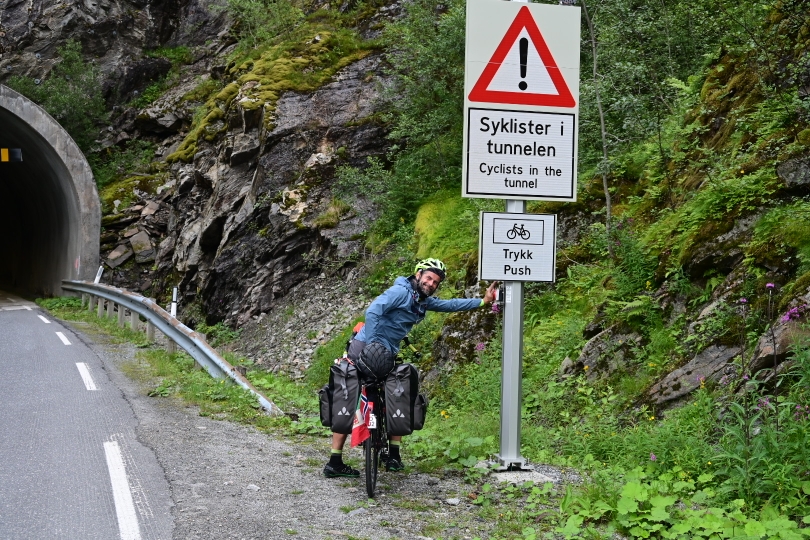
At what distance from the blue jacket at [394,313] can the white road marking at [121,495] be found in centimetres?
201

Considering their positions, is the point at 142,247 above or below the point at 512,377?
above

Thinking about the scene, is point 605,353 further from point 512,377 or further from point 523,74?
point 523,74

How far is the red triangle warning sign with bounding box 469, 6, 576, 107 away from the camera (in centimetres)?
562

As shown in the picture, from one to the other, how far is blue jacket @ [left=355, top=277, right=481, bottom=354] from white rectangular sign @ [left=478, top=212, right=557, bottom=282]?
1.02 feet

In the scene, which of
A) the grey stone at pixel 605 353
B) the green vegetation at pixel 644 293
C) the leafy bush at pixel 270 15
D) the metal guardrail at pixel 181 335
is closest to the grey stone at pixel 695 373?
the green vegetation at pixel 644 293

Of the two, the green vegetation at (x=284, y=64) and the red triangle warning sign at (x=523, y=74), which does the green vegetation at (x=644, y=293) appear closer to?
the red triangle warning sign at (x=523, y=74)

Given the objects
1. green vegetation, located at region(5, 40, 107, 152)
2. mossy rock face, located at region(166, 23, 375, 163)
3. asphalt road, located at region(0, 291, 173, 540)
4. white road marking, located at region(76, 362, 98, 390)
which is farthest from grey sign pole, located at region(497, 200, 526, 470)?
green vegetation, located at region(5, 40, 107, 152)

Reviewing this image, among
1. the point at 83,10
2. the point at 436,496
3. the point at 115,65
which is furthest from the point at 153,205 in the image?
the point at 436,496

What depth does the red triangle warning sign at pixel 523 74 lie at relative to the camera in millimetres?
5621

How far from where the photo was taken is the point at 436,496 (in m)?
5.36

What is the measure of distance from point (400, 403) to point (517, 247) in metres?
1.47

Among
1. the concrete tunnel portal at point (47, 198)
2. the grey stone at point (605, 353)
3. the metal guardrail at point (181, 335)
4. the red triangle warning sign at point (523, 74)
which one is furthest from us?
the concrete tunnel portal at point (47, 198)

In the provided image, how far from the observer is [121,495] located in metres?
5.19

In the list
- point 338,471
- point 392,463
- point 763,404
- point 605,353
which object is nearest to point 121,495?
point 338,471
